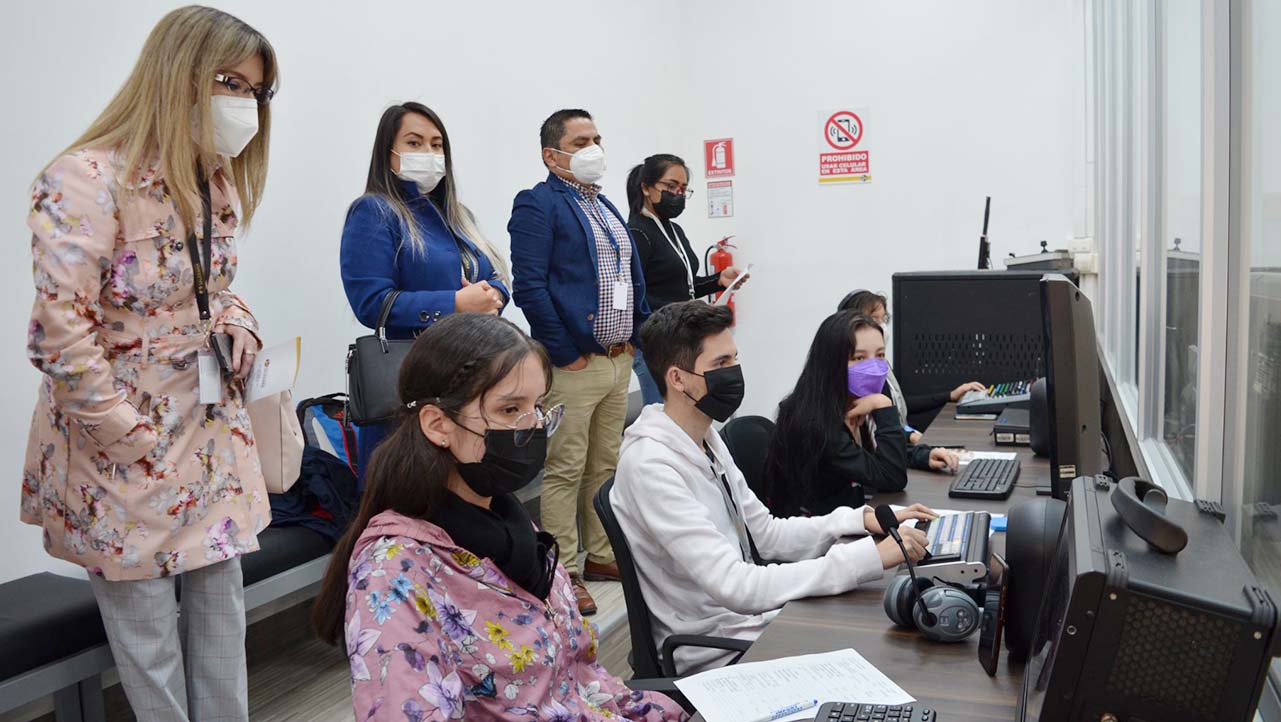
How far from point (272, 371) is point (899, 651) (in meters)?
1.39

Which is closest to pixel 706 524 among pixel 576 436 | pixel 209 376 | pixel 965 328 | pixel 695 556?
pixel 695 556

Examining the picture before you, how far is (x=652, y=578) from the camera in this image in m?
1.92

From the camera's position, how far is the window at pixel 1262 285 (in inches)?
47.0

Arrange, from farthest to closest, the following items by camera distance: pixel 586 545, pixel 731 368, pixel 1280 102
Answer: pixel 586 545 < pixel 731 368 < pixel 1280 102

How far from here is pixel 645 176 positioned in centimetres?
450

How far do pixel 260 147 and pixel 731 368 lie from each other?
3.61 ft

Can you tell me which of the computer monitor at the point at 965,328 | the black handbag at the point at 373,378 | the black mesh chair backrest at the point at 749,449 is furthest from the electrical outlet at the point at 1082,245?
the black handbag at the point at 373,378

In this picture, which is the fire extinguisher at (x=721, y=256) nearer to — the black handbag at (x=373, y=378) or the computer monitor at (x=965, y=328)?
the computer monitor at (x=965, y=328)

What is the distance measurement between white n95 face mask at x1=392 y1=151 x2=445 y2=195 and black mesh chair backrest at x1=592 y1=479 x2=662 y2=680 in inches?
57.5

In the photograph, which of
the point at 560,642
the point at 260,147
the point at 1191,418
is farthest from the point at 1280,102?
the point at 260,147

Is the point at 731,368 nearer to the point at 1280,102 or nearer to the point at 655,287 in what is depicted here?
the point at 1280,102

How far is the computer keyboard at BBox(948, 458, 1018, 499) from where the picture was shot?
7.63 ft

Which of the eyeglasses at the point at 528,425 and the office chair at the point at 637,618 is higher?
the eyeglasses at the point at 528,425

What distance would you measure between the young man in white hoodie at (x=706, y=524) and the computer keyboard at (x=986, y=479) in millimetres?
Answer: 364
